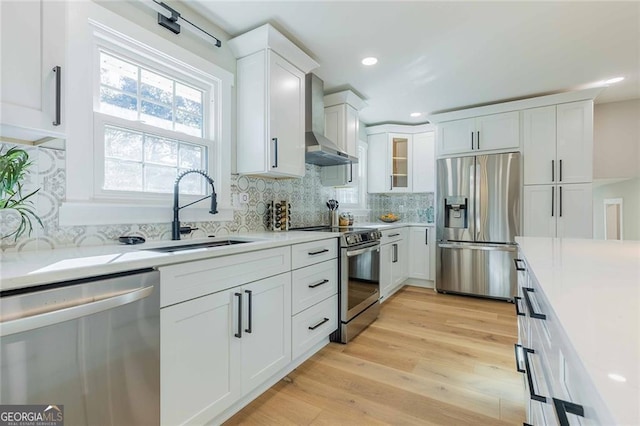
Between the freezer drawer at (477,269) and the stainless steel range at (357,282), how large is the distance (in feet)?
4.59

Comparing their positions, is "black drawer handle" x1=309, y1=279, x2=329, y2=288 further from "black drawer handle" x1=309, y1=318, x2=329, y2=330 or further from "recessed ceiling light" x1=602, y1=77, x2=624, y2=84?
"recessed ceiling light" x1=602, y1=77, x2=624, y2=84

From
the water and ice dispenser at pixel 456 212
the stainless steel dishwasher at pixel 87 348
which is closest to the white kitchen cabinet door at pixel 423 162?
the water and ice dispenser at pixel 456 212

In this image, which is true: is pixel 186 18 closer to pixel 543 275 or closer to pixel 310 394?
pixel 543 275

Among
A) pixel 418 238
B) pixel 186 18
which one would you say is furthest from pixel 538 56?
pixel 186 18

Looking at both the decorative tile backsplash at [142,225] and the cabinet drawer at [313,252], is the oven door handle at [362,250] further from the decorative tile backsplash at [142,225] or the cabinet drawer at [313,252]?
the decorative tile backsplash at [142,225]

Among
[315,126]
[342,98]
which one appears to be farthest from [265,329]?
[342,98]

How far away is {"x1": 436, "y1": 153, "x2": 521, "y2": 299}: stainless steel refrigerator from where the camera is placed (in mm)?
3506

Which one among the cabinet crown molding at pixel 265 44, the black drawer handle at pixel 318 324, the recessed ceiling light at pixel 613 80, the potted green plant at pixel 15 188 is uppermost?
the recessed ceiling light at pixel 613 80

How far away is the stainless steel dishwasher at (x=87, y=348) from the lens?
2.60 feet

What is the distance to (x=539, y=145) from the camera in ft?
11.3

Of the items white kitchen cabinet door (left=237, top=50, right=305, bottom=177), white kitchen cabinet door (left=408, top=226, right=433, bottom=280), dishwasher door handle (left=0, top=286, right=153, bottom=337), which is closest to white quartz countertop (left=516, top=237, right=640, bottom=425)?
dishwasher door handle (left=0, top=286, right=153, bottom=337)

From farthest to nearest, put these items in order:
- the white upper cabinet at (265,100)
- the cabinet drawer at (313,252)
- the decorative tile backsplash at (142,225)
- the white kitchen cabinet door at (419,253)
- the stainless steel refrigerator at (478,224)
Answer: the white kitchen cabinet door at (419,253) → the stainless steel refrigerator at (478,224) → the white upper cabinet at (265,100) → the cabinet drawer at (313,252) → the decorative tile backsplash at (142,225)

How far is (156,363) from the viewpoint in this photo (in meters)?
1.12

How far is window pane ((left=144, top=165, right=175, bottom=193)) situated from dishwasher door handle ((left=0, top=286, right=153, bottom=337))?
3.25 ft
